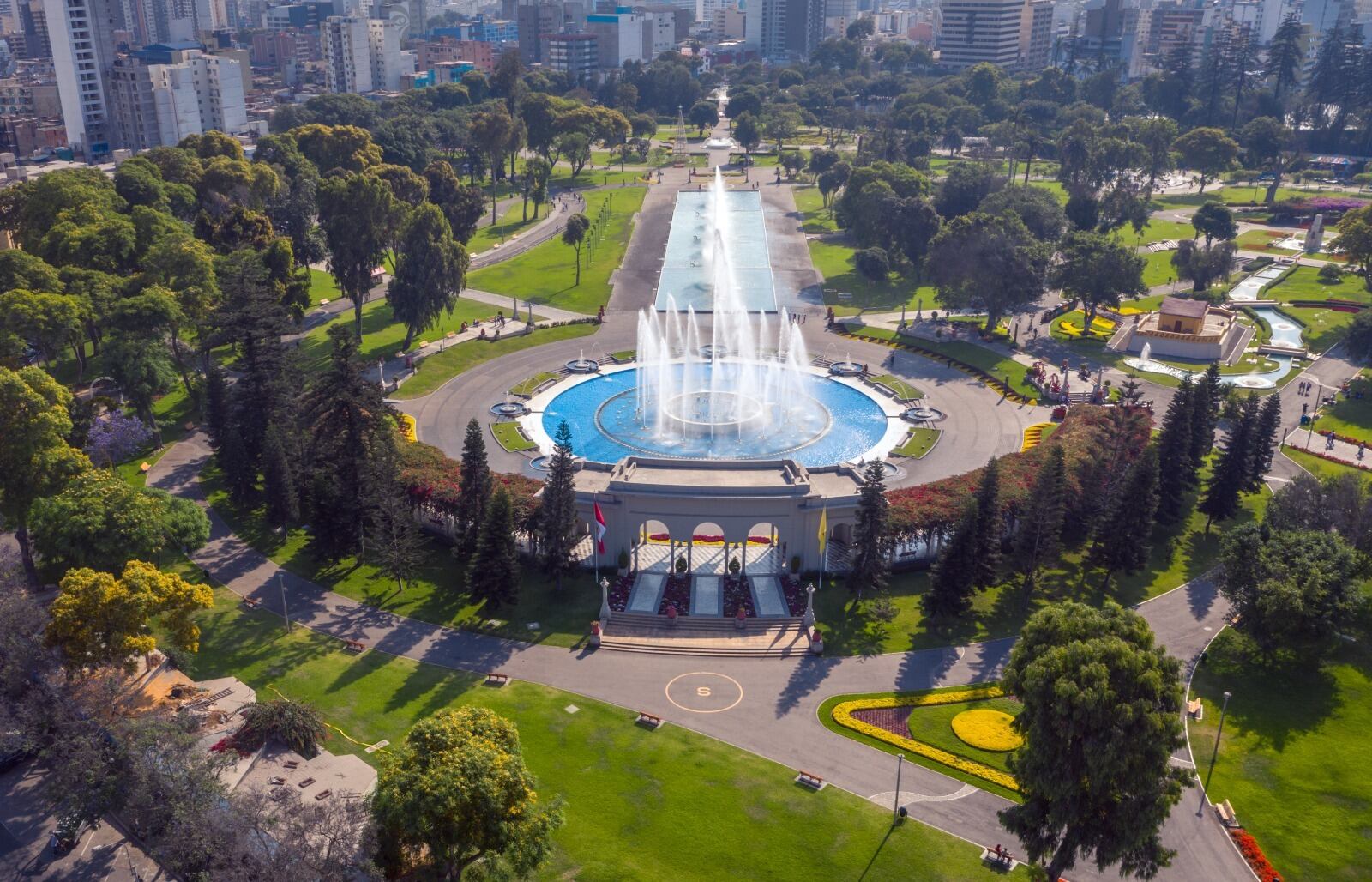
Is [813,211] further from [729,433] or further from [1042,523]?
[1042,523]

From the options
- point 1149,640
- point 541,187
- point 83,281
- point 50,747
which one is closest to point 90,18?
point 541,187

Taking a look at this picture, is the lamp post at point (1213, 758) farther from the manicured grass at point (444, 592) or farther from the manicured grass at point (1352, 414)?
the manicured grass at point (1352, 414)

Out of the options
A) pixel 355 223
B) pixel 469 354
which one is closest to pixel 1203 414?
pixel 469 354

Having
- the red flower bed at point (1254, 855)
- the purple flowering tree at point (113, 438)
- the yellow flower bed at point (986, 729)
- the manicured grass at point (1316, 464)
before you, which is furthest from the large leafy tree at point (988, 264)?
the purple flowering tree at point (113, 438)

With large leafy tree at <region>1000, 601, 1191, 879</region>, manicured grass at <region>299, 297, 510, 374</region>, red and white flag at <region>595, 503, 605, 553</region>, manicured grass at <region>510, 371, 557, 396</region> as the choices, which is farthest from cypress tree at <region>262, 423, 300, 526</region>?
large leafy tree at <region>1000, 601, 1191, 879</region>

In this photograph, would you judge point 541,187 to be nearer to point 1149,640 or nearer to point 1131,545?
point 1131,545

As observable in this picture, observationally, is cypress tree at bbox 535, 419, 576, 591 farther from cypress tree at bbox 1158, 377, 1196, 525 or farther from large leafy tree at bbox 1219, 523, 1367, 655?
cypress tree at bbox 1158, 377, 1196, 525
